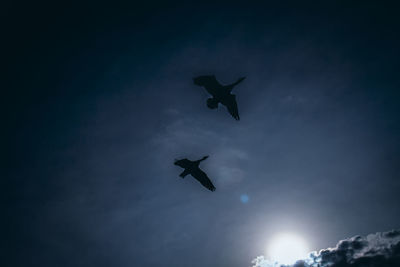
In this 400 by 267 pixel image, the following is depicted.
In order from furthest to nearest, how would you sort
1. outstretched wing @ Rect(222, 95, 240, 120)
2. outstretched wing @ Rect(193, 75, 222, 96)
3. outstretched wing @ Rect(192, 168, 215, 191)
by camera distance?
outstretched wing @ Rect(192, 168, 215, 191) < outstretched wing @ Rect(222, 95, 240, 120) < outstretched wing @ Rect(193, 75, 222, 96)

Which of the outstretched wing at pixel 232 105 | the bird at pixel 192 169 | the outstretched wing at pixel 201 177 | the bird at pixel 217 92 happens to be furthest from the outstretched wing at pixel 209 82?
the outstretched wing at pixel 201 177

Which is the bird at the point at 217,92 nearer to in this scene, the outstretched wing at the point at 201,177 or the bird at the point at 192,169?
the bird at the point at 192,169

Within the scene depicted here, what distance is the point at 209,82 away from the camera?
572 inches

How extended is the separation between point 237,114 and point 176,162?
4778 mm

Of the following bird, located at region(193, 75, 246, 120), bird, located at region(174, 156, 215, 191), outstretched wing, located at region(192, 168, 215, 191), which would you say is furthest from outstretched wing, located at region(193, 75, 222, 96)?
outstretched wing, located at region(192, 168, 215, 191)

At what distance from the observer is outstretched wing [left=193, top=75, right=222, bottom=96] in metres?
14.4

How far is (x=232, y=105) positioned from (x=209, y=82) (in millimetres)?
2151

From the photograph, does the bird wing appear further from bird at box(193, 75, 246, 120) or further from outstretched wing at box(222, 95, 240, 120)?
outstretched wing at box(222, 95, 240, 120)

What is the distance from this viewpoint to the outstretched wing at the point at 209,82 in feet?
47.3

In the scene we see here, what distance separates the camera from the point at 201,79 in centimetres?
1445

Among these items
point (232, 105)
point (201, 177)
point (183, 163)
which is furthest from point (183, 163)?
point (232, 105)

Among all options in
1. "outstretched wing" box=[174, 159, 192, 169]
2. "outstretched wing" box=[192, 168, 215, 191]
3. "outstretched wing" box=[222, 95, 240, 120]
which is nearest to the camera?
"outstretched wing" box=[174, 159, 192, 169]

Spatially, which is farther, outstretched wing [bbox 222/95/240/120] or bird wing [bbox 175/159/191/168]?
outstretched wing [bbox 222/95/240/120]

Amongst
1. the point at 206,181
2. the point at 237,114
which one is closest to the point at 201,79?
the point at 237,114
